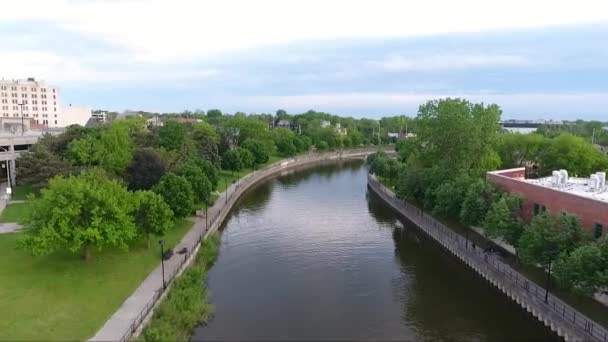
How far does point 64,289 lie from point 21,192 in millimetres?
38448

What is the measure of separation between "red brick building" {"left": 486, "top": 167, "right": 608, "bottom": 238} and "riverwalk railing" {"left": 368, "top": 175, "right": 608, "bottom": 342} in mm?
5726

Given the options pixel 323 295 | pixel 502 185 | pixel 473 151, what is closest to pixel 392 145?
pixel 473 151

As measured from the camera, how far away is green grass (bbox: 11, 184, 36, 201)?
57969mm

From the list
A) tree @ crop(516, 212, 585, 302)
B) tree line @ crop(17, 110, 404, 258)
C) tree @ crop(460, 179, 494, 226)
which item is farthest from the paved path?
tree @ crop(516, 212, 585, 302)

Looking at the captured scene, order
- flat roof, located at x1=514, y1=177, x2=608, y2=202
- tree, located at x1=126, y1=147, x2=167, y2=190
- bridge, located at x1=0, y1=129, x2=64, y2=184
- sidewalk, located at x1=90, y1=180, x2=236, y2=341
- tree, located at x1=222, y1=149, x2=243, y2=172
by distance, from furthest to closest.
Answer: tree, located at x1=222, y1=149, x2=243, y2=172
bridge, located at x1=0, y1=129, x2=64, y2=184
tree, located at x1=126, y1=147, x2=167, y2=190
flat roof, located at x1=514, y1=177, x2=608, y2=202
sidewalk, located at x1=90, y1=180, x2=236, y2=341

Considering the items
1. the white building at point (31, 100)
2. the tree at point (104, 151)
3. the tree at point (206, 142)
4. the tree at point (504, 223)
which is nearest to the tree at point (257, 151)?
the tree at point (206, 142)

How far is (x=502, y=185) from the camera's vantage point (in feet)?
144

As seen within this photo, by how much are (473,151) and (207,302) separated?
131ft

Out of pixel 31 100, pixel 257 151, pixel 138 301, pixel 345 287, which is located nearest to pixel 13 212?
pixel 138 301

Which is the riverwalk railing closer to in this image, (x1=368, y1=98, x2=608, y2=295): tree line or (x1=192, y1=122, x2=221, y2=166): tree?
(x1=368, y1=98, x2=608, y2=295): tree line

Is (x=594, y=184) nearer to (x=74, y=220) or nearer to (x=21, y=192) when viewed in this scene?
(x=74, y=220)

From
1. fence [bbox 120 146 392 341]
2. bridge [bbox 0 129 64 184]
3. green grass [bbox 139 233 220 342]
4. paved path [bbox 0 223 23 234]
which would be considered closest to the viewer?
green grass [bbox 139 233 220 342]

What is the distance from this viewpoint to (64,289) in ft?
98.7

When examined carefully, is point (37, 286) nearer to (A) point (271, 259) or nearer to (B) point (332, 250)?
(A) point (271, 259)
